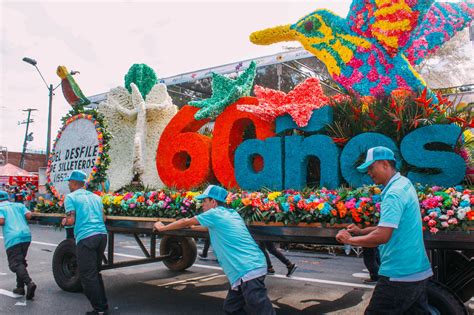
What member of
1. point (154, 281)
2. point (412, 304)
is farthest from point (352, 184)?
point (154, 281)

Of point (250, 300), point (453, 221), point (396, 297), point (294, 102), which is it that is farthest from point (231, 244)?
point (294, 102)

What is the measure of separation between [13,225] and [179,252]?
334 centimetres

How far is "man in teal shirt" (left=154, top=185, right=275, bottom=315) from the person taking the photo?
3.70m

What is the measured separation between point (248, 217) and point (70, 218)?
2234mm

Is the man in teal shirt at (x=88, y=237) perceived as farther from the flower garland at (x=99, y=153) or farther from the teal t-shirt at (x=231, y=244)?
the teal t-shirt at (x=231, y=244)

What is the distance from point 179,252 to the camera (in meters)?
9.11

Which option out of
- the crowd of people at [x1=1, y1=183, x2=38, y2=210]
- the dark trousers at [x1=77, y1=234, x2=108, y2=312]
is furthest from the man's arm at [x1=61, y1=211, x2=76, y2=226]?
the crowd of people at [x1=1, y1=183, x2=38, y2=210]

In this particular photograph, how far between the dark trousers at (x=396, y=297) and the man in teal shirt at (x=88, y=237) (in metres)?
3.30

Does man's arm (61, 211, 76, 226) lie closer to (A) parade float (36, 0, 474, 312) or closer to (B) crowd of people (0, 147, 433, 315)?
(B) crowd of people (0, 147, 433, 315)

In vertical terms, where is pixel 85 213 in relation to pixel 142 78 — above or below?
below

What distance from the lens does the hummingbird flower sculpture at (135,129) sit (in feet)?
26.5

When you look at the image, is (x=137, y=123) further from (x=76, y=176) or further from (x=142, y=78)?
(x=76, y=176)

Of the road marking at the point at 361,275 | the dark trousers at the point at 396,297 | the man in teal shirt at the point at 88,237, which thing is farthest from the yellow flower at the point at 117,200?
the road marking at the point at 361,275

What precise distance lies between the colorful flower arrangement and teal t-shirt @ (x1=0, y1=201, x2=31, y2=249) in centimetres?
242
